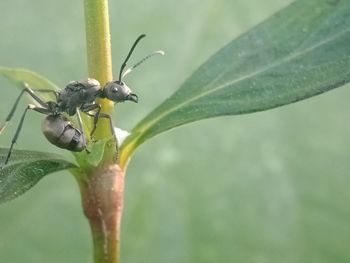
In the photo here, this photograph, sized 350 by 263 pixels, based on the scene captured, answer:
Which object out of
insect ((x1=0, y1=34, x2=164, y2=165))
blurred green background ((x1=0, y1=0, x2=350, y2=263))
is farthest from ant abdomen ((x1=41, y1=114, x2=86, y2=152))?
blurred green background ((x1=0, y1=0, x2=350, y2=263))

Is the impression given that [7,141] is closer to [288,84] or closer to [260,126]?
[260,126]

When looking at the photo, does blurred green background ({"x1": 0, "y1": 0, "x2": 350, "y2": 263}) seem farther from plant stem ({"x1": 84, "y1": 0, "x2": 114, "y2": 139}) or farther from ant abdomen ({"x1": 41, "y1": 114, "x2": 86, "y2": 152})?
plant stem ({"x1": 84, "y1": 0, "x2": 114, "y2": 139})

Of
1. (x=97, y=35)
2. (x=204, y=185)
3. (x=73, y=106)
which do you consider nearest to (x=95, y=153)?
(x=97, y=35)

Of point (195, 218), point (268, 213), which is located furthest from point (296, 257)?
point (195, 218)

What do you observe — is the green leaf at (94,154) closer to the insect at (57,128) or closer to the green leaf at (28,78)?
the insect at (57,128)

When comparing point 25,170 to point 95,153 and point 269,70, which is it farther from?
point 269,70

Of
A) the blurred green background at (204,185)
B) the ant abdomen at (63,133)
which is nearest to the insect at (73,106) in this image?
the ant abdomen at (63,133)

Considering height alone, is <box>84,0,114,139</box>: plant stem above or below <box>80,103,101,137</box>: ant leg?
above
